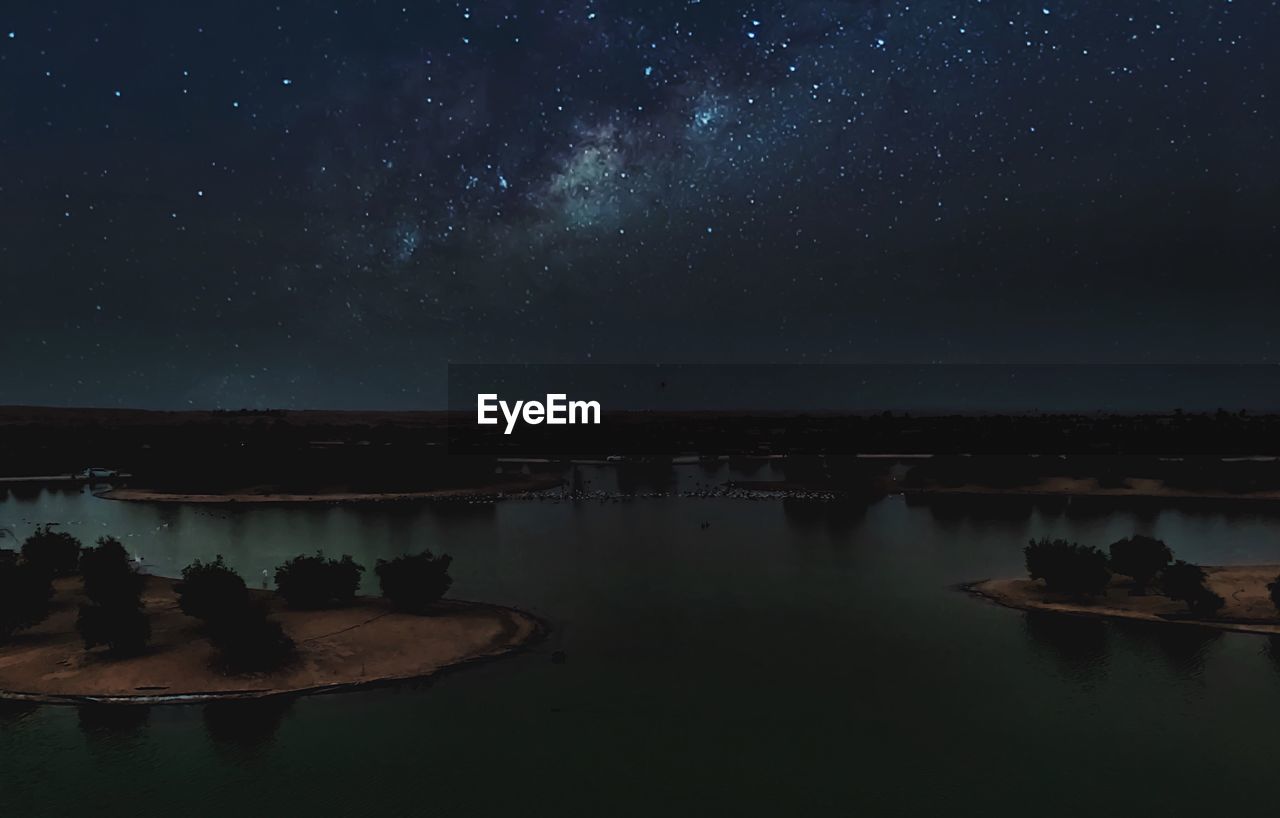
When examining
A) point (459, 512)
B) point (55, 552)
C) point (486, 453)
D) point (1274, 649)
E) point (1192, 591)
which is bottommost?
point (1274, 649)

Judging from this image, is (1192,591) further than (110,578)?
Yes

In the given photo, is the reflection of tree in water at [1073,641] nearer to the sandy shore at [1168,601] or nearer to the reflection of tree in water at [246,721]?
the sandy shore at [1168,601]

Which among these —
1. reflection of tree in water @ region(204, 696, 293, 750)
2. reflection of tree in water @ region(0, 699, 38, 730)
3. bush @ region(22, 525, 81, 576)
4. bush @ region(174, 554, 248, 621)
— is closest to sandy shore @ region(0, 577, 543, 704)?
reflection of tree in water @ region(0, 699, 38, 730)

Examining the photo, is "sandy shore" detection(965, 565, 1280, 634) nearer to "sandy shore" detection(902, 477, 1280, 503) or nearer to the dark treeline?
"sandy shore" detection(902, 477, 1280, 503)

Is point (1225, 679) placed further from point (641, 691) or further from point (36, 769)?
point (36, 769)

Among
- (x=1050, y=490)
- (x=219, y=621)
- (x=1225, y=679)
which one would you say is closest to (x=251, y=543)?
(x=219, y=621)

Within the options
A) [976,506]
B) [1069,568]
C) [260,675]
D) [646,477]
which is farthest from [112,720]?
[646,477]

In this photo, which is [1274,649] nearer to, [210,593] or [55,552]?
[210,593]

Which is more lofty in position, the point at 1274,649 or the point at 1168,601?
the point at 1168,601

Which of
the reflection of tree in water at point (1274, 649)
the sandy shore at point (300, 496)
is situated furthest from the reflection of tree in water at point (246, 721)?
the sandy shore at point (300, 496)
